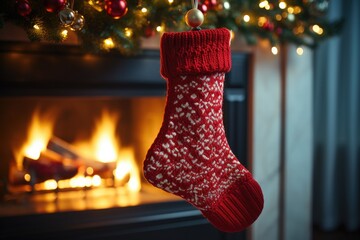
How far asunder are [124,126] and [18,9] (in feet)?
2.98

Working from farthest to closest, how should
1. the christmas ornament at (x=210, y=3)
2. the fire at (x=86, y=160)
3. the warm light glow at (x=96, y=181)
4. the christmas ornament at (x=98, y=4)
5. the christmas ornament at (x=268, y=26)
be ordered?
the warm light glow at (x=96, y=181), the fire at (x=86, y=160), the christmas ornament at (x=268, y=26), the christmas ornament at (x=210, y=3), the christmas ornament at (x=98, y=4)

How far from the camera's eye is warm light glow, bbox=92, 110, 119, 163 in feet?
6.55

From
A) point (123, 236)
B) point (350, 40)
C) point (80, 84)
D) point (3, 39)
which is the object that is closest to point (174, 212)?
point (123, 236)

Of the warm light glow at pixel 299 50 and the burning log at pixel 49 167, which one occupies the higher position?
the warm light glow at pixel 299 50

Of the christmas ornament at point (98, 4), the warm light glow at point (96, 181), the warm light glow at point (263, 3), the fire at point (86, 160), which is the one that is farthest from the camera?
the warm light glow at point (96, 181)

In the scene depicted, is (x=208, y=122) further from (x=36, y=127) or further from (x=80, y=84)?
(x=36, y=127)

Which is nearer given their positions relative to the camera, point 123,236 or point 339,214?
point 123,236

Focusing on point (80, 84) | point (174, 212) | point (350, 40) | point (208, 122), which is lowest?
point (174, 212)

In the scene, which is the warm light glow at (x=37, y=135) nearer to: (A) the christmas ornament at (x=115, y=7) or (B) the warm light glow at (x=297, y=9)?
(A) the christmas ornament at (x=115, y=7)

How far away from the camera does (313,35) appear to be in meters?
1.93

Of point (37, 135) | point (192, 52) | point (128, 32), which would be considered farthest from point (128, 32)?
point (37, 135)

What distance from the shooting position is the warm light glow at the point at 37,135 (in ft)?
6.11

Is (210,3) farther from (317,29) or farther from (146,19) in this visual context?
(317,29)

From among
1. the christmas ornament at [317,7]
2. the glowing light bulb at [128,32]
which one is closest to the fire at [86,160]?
the glowing light bulb at [128,32]
